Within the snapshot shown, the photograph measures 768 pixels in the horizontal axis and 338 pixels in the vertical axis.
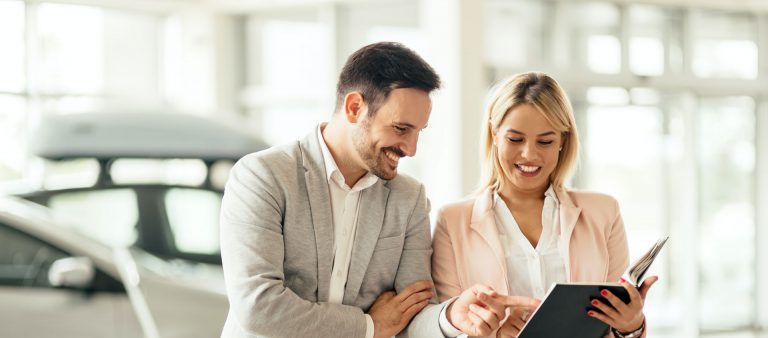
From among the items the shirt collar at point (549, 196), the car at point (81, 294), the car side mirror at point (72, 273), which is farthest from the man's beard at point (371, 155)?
the car side mirror at point (72, 273)

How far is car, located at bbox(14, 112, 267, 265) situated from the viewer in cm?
447

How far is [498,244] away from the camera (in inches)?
80.6

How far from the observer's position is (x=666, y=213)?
7.35 meters

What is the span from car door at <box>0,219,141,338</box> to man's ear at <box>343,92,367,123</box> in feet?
6.39

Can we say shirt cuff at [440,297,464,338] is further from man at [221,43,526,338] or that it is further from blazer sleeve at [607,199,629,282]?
blazer sleeve at [607,199,629,282]

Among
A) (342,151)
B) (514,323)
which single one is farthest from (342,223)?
(514,323)

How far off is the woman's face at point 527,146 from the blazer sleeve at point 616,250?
0.19 meters

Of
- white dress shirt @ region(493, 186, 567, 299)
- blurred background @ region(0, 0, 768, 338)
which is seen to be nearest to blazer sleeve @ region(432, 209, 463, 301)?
white dress shirt @ region(493, 186, 567, 299)

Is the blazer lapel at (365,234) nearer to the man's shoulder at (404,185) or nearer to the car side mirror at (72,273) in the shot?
the man's shoulder at (404,185)

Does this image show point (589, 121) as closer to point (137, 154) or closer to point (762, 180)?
point (762, 180)

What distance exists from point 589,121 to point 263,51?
2.75 metres

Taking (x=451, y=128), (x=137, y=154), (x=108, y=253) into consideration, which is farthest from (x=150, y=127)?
(x=451, y=128)

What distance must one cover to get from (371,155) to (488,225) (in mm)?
358

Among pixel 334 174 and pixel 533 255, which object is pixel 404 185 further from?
pixel 533 255
